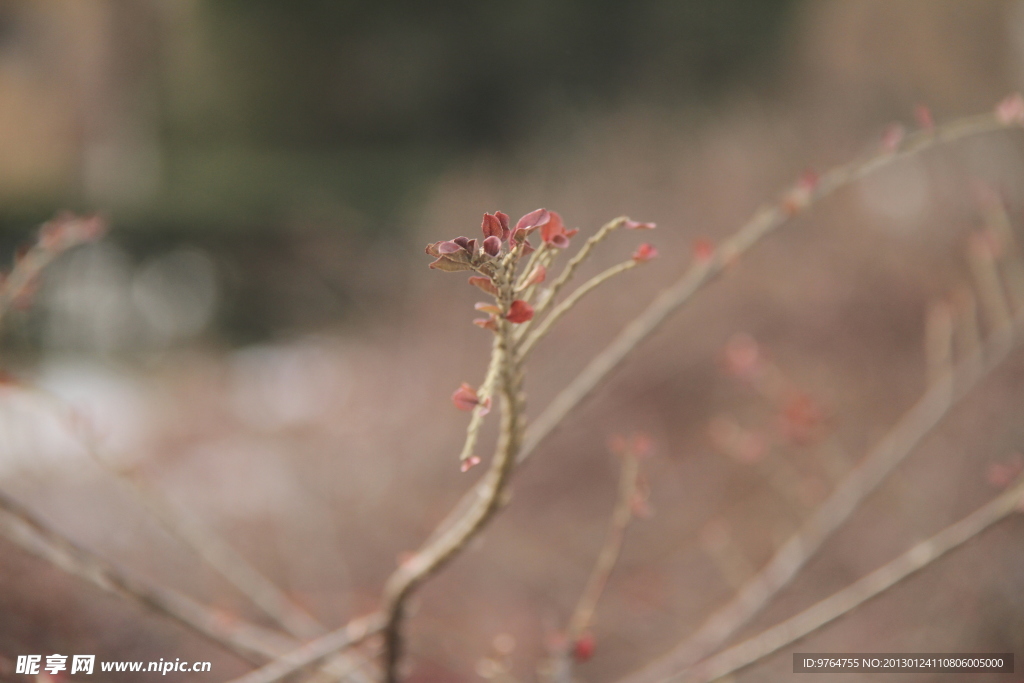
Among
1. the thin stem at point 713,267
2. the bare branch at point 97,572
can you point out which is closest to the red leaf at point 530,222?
the thin stem at point 713,267

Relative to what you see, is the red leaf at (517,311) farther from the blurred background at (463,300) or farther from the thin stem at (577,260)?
the blurred background at (463,300)

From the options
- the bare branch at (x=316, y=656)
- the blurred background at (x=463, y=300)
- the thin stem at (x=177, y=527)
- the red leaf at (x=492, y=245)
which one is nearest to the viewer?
the red leaf at (x=492, y=245)

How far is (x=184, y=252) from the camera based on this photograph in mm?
3945

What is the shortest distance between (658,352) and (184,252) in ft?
10.1

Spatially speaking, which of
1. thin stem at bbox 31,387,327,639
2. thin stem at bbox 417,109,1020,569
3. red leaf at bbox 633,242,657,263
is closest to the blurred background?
thin stem at bbox 31,387,327,639

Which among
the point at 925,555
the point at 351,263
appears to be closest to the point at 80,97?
the point at 351,263

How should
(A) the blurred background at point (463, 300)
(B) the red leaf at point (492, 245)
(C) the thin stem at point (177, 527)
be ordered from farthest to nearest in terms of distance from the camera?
(A) the blurred background at point (463, 300) < (C) the thin stem at point (177, 527) < (B) the red leaf at point (492, 245)

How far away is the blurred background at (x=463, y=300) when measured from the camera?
106cm

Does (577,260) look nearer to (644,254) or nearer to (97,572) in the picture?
(644,254)

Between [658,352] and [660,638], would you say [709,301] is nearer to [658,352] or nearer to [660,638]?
[658,352]

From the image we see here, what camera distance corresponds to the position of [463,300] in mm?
1848

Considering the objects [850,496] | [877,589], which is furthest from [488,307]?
[850,496]

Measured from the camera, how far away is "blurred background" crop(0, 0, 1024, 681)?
106 cm

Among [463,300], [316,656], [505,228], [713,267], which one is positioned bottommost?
[316,656]
